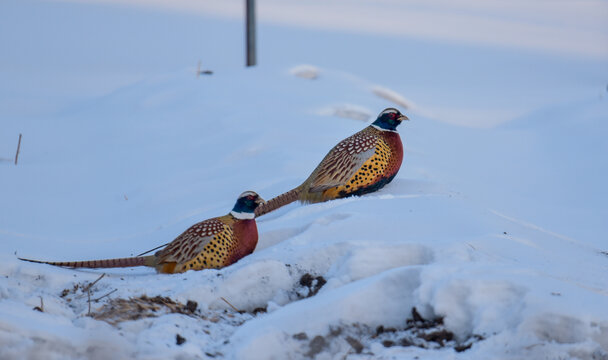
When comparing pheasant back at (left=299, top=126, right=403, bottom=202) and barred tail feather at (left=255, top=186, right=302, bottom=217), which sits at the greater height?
pheasant back at (left=299, top=126, right=403, bottom=202)

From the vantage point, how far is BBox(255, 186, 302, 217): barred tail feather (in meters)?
5.42

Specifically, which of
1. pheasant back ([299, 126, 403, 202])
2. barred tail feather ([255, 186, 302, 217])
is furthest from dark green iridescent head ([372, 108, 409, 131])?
barred tail feather ([255, 186, 302, 217])

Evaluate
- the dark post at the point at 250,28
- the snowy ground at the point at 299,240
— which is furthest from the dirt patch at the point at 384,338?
the dark post at the point at 250,28

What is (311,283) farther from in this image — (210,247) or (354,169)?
(354,169)

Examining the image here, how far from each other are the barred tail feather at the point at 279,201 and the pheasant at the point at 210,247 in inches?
33.1

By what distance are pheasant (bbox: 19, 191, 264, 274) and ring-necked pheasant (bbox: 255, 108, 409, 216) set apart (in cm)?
82

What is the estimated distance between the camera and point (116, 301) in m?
3.72

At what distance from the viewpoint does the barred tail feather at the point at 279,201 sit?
542 cm

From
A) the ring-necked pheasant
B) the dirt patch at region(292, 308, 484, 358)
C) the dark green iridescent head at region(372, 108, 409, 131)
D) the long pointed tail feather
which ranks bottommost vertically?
the long pointed tail feather

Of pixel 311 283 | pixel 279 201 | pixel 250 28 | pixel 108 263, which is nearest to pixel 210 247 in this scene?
pixel 108 263

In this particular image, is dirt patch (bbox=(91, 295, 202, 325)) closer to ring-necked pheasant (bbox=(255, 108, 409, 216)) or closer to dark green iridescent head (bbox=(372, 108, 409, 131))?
ring-necked pheasant (bbox=(255, 108, 409, 216))

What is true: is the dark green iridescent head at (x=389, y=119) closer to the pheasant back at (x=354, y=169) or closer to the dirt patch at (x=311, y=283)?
the pheasant back at (x=354, y=169)

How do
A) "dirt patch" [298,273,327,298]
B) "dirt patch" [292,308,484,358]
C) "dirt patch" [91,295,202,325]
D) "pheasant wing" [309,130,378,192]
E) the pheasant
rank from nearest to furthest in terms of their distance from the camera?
"dirt patch" [292,308,484,358], "dirt patch" [91,295,202,325], "dirt patch" [298,273,327,298], the pheasant, "pheasant wing" [309,130,378,192]

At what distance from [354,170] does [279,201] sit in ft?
1.85
